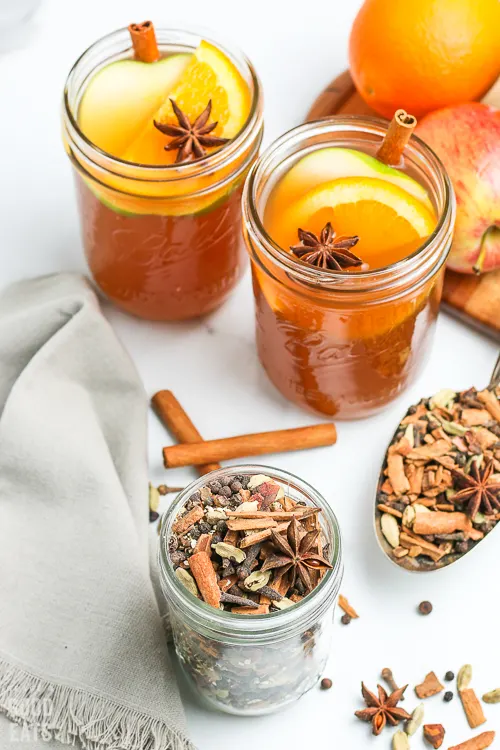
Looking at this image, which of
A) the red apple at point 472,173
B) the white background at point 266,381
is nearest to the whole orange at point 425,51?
the red apple at point 472,173

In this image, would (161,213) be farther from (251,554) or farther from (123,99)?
(251,554)

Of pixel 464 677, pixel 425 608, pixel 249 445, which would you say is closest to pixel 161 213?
pixel 249 445

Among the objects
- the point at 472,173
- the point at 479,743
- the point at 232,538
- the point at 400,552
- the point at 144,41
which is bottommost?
the point at 479,743

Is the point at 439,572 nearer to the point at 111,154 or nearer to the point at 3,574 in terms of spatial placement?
the point at 3,574

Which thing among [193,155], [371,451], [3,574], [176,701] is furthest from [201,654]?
[193,155]

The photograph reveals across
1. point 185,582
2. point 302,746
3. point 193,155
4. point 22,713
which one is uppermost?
point 193,155

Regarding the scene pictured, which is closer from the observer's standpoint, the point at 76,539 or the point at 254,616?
the point at 254,616

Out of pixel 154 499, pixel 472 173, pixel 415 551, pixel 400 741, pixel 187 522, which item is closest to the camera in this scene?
pixel 187 522
